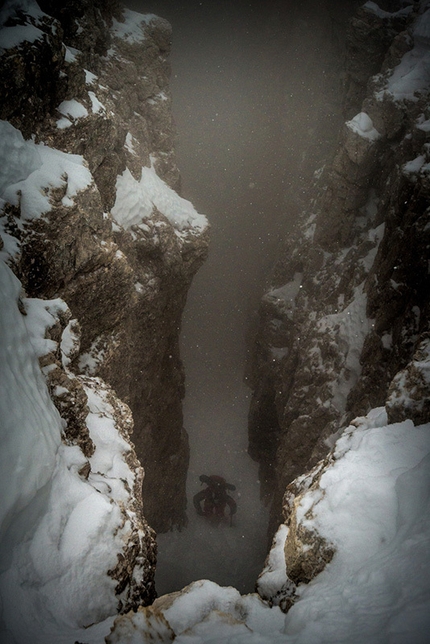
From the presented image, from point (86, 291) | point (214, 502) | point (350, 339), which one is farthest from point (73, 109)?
point (214, 502)

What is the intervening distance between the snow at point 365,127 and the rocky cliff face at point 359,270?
0.16 ft

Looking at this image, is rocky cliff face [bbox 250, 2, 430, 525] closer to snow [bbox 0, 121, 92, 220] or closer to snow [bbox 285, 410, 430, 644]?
snow [bbox 285, 410, 430, 644]

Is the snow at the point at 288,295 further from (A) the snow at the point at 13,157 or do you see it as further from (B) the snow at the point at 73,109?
(A) the snow at the point at 13,157

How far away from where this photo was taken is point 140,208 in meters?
13.1

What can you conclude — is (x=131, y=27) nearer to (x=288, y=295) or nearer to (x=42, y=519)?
(x=288, y=295)

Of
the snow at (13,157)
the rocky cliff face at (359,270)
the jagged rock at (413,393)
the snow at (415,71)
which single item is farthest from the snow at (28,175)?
the snow at (415,71)

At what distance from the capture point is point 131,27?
1603cm

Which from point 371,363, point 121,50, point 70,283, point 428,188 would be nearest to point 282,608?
point 70,283

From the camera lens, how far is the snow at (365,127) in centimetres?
1634

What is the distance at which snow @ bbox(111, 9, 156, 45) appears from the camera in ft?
51.1

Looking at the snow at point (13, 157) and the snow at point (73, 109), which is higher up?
the snow at point (73, 109)

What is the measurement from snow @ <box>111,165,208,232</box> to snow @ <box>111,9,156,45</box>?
5671 mm

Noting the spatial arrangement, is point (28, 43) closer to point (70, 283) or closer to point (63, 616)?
point (70, 283)

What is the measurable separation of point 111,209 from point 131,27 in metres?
10.6
